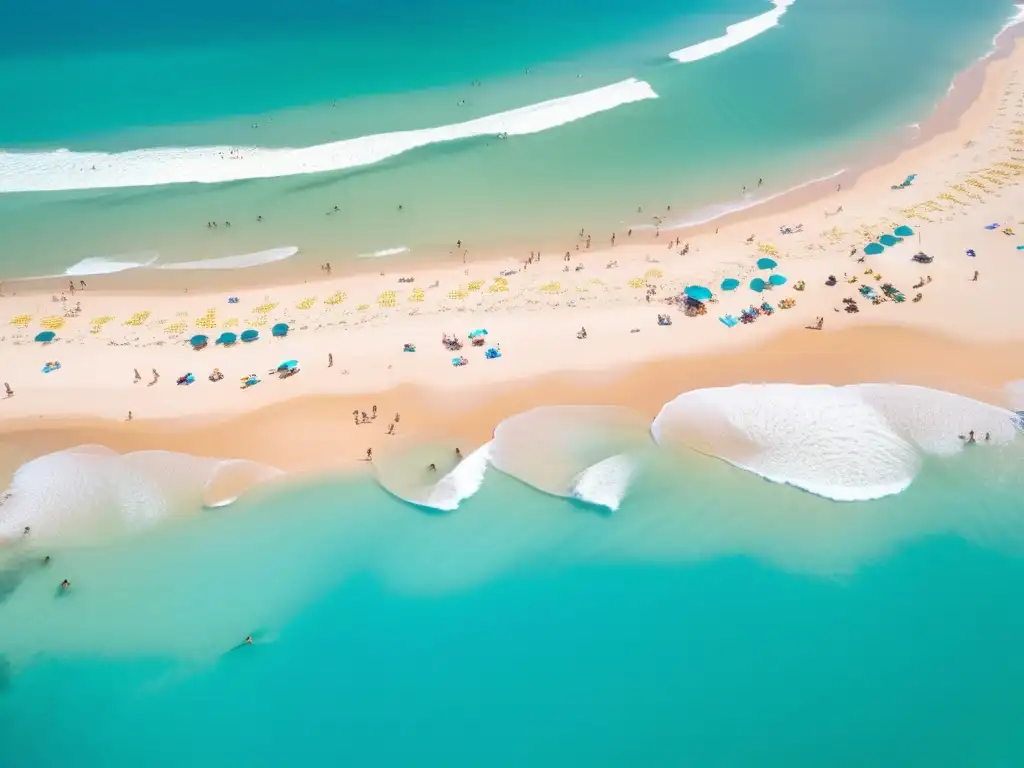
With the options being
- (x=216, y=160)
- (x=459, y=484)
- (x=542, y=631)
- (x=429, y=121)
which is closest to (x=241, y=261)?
(x=216, y=160)

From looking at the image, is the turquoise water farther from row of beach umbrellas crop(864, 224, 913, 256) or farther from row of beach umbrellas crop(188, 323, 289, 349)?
row of beach umbrellas crop(864, 224, 913, 256)

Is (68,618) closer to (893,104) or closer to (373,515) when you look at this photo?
(373,515)

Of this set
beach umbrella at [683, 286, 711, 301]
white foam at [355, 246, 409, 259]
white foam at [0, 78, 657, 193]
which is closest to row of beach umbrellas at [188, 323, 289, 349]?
white foam at [355, 246, 409, 259]

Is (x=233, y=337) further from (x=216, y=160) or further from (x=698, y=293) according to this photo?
(x=216, y=160)

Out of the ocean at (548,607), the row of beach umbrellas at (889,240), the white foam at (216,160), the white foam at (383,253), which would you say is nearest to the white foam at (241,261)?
the white foam at (383,253)

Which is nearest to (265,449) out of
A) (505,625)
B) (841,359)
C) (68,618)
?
(68,618)
